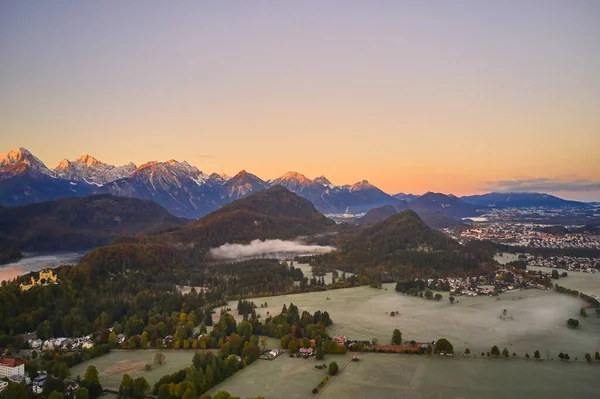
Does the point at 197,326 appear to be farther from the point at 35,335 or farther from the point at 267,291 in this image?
the point at 267,291

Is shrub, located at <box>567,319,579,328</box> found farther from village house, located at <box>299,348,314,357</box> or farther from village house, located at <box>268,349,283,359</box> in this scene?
village house, located at <box>268,349,283,359</box>

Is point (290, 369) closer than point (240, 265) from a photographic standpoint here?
Yes

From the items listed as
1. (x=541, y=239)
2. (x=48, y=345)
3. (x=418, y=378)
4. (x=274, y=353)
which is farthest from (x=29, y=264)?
(x=541, y=239)

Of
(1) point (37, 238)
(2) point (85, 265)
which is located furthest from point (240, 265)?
(1) point (37, 238)

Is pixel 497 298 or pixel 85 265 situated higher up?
pixel 85 265

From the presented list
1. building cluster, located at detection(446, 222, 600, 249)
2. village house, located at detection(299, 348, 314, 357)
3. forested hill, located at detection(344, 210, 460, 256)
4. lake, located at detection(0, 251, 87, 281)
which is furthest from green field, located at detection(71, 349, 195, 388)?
building cluster, located at detection(446, 222, 600, 249)

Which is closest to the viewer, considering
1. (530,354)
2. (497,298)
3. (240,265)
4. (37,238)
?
(530,354)

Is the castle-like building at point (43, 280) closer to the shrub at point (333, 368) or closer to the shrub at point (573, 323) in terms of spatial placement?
the shrub at point (333, 368)
